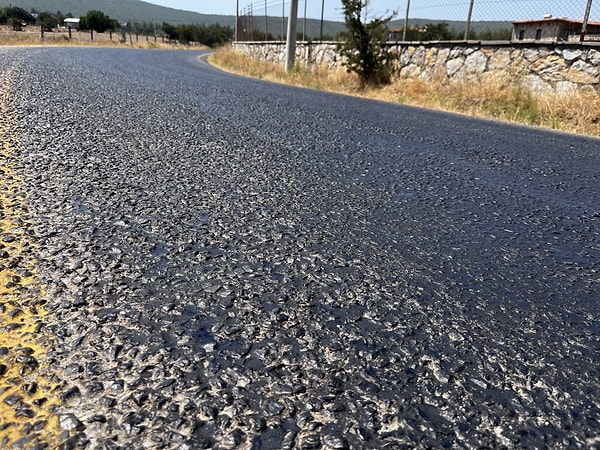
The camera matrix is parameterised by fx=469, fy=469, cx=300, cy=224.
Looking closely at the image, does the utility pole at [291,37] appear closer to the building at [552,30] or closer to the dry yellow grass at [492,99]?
the dry yellow grass at [492,99]

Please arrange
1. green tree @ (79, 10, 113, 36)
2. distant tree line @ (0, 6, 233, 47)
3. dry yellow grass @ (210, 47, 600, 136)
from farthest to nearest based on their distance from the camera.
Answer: distant tree line @ (0, 6, 233, 47) < green tree @ (79, 10, 113, 36) < dry yellow grass @ (210, 47, 600, 136)

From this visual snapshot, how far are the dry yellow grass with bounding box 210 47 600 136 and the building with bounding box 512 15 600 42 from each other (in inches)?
39.2

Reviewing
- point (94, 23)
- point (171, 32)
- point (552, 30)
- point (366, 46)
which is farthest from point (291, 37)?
point (171, 32)

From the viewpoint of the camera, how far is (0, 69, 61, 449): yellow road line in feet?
3.24

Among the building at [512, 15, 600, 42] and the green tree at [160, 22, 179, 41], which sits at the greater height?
the green tree at [160, 22, 179, 41]

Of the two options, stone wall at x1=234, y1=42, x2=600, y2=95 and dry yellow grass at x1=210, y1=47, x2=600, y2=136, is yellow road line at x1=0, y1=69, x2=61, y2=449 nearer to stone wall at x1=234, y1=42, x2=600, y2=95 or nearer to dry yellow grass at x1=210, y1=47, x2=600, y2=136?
dry yellow grass at x1=210, y1=47, x2=600, y2=136

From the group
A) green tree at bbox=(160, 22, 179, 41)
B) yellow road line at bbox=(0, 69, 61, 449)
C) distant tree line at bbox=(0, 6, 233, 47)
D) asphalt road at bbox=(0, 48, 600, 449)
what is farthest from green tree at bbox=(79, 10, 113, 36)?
yellow road line at bbox=(0, 69, 61, 449)

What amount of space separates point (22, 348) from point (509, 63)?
10.4 metres

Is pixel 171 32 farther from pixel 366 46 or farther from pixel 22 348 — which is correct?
pixel 22 348

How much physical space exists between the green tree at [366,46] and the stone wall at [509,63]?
405 millimetres

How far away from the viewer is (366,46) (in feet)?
39.5

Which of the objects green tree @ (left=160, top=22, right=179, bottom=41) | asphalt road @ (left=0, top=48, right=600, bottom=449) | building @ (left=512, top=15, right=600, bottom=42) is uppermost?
green tree @ (left=160, top=22, right=179, bottom=41)

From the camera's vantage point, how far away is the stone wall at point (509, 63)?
826 centimetres

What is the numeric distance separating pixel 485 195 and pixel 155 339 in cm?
235
